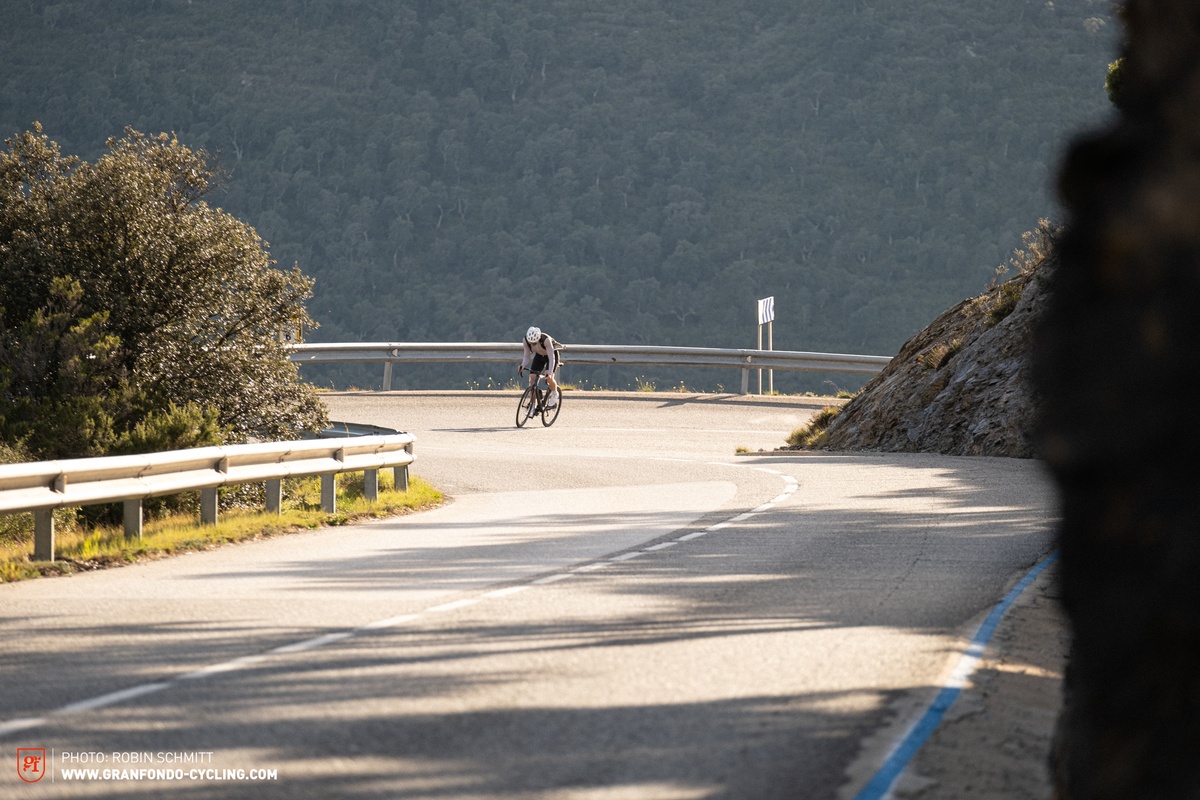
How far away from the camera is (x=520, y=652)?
696 centimetres

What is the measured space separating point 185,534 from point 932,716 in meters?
8.49

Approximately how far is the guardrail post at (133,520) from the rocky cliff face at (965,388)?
13.8 metres

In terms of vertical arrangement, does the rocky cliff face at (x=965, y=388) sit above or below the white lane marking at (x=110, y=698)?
above

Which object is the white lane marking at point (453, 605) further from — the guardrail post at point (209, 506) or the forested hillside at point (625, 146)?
the forested hillside at point (625, 146)

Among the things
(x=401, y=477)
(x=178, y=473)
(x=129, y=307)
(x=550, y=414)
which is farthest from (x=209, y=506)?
(x=550, y=414)

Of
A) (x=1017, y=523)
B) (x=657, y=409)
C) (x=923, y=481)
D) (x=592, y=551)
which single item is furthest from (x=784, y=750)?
(x=657, y=409)

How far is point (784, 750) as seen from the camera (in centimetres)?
518

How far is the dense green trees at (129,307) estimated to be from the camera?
18.2 meters

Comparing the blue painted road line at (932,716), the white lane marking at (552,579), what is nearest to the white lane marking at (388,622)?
the white lane marking at (552,579)

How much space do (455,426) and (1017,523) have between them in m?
17.4

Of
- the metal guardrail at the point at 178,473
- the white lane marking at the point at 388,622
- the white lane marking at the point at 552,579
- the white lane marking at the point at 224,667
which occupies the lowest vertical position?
the white lane marking at the point at 552,579

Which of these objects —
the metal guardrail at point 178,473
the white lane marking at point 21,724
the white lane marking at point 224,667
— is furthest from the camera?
the metal guardrail at point 178,473
